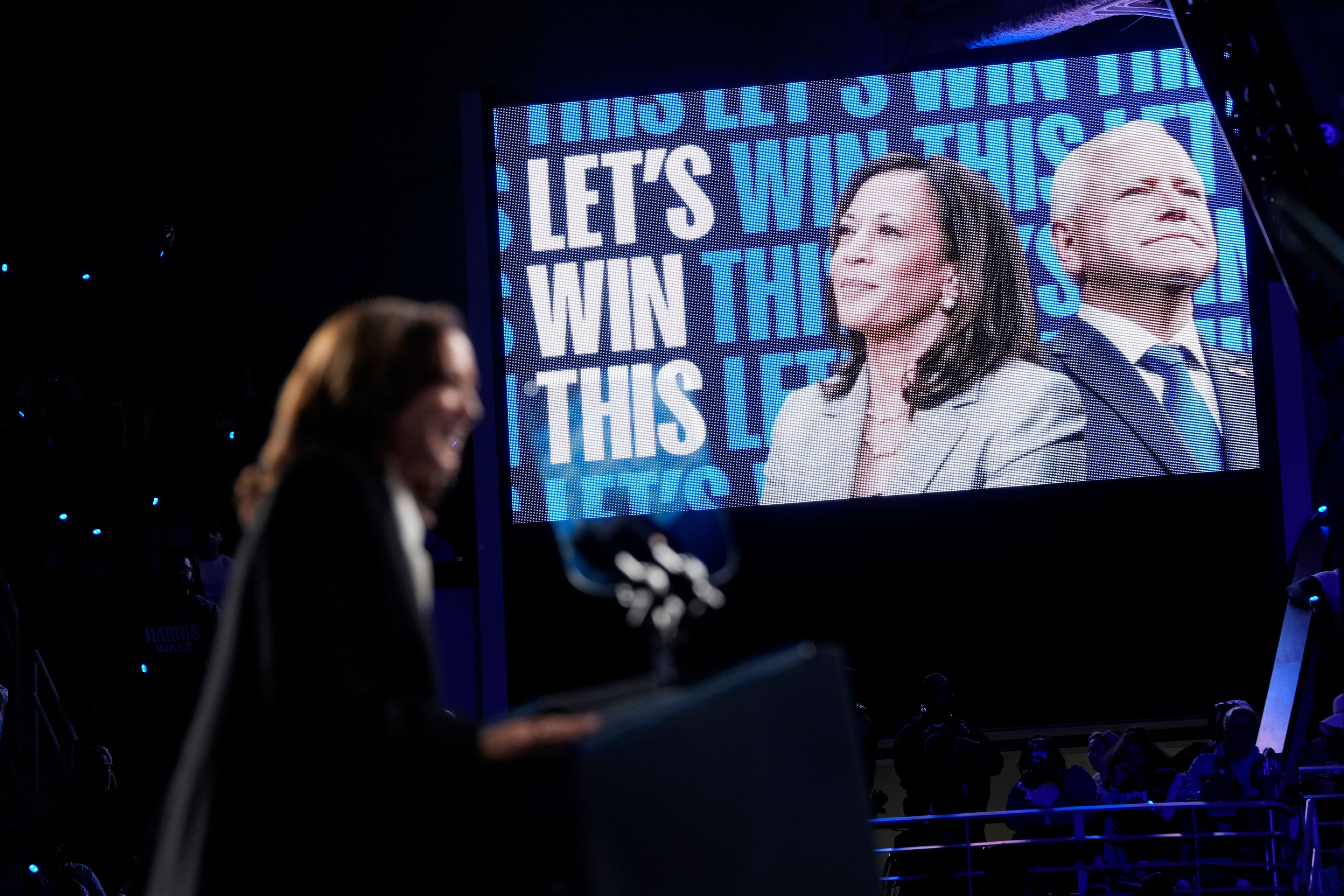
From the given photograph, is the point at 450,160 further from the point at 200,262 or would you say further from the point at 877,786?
the point at 877,786

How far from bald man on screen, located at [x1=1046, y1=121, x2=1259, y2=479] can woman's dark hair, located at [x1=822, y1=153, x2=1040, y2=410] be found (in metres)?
0.24

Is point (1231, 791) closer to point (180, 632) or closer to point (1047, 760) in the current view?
point (1047, 760)

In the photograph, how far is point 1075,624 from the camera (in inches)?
374

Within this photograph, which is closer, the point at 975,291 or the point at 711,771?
the point at 711,771

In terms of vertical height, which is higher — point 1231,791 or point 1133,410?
point 1133,410

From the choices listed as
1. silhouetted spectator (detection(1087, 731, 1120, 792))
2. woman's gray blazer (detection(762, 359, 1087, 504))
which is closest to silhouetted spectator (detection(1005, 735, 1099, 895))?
silhouetted spectator (detection(1087, 731, 1120, 792))

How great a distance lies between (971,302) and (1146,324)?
98 cm

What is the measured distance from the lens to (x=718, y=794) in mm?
1731

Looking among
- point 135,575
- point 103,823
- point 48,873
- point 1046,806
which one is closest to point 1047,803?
point 1046,806

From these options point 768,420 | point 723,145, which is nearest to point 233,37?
point 723,145

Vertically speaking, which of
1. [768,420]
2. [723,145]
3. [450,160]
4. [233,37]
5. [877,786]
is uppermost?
[233,37]

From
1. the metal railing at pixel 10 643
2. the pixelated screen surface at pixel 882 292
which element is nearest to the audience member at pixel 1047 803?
the pixelated screen surface at pixel 882 292

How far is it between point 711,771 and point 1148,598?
8230 millimetres

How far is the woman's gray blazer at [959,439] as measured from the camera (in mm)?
8836
